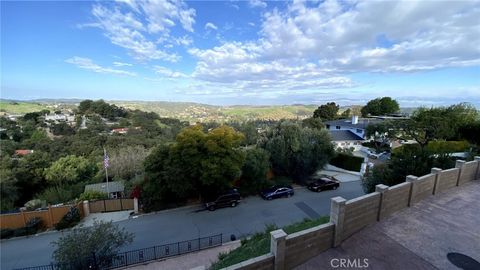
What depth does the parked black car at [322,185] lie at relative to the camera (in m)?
20.0

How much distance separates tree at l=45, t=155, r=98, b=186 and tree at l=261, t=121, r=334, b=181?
59.7 feet

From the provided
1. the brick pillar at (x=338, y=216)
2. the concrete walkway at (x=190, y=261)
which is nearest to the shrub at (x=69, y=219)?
the concrete walkway at (x=190, y=261)

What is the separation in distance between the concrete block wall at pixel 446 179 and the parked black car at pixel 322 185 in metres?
9.31

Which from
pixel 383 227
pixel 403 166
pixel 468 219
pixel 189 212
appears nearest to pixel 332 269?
pixel 383 227

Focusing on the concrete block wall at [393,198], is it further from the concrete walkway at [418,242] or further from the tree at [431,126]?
the tree at [431,126]

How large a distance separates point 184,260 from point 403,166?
38.5ft

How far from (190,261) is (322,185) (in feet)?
41.9

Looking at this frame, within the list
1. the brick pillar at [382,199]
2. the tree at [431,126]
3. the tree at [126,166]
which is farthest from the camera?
the tree at [431,126]

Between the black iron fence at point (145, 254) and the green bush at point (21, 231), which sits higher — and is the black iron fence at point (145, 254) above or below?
above

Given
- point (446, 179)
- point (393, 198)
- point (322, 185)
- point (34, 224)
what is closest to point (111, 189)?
point (34, 224)

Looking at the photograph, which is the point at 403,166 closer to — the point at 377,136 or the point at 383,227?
the point at 383,227

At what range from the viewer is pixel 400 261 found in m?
6.25

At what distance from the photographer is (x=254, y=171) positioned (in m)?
18.7

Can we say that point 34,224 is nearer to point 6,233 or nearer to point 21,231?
point 21,231
